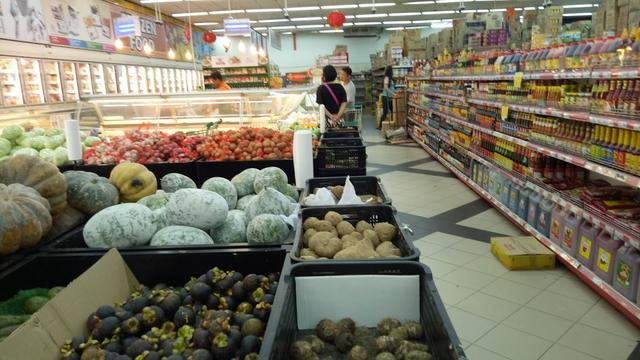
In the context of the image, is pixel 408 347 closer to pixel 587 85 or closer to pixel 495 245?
pixel 495 245

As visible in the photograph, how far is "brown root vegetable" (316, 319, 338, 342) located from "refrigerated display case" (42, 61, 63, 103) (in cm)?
946

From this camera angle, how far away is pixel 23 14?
26.2 ft

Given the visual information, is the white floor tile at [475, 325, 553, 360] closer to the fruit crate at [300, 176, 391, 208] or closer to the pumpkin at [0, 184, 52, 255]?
the fruit crate at [300, 176, 391, 208]

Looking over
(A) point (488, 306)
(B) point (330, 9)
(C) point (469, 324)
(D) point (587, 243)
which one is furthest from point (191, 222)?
(B) point (330, 9)

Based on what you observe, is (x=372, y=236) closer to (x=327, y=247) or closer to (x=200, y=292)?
(x=327, y=247)

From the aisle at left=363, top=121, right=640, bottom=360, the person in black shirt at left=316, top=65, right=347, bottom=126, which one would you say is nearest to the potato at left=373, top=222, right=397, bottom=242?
the aisle at left=363, top=121, right=640, bottom=360

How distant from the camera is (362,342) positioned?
1151 millimetres

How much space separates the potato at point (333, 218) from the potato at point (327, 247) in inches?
8.7

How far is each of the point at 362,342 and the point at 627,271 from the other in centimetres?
247

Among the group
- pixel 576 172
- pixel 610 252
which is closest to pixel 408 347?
pixel 610 252

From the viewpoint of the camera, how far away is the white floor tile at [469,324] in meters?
2.64

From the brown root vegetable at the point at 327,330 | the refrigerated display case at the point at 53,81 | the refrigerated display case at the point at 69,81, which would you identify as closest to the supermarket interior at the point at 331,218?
the brown root vegetable at the point at 327,330

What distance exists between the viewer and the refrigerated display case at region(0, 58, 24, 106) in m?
7.49

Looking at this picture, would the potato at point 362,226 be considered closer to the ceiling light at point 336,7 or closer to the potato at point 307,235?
the potato at point 307,235
